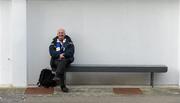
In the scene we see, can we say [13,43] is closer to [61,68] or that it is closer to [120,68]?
[61,68]

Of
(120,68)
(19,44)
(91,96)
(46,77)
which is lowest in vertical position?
(91,96)

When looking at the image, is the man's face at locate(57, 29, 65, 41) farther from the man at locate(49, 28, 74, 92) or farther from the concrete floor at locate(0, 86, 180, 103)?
the concrete floor at locate(0, 86, 180, 103)

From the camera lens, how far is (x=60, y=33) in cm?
1080

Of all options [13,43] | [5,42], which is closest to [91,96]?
[13,43]

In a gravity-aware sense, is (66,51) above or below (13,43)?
below

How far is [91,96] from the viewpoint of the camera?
404 inches

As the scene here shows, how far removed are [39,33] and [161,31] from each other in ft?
10.4

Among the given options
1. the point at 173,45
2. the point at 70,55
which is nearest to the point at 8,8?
the point at 70,55

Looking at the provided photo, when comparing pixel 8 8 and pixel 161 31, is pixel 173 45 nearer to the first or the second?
pixel 161 31

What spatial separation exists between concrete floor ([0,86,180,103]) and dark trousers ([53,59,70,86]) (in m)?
0.34

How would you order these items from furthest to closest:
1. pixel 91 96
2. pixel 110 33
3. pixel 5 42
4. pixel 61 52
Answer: pixel 110 33
pixel 5 42
pixel 61 52
pixel 91 96

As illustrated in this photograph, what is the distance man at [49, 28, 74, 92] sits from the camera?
1070 centimetres

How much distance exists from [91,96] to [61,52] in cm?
142

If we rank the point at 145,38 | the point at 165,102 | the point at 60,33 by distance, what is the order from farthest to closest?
the point at 145,38 < the point at 60,33 < the point at 165,102
